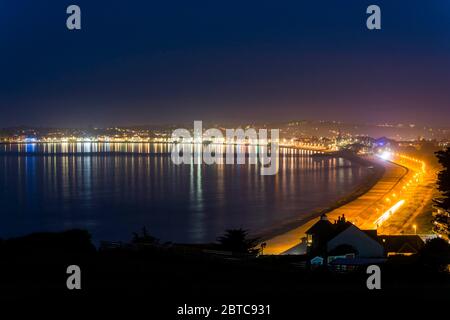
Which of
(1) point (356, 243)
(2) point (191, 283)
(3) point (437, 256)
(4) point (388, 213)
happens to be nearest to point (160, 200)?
(4) point (388, 213)

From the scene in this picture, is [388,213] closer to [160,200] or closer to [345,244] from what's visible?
[345,244]

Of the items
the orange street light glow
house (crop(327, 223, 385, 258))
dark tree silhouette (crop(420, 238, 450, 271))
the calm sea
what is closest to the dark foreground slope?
dark tree silhouette (crop(420, 238, 450, 271))

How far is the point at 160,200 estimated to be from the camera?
28438 mm

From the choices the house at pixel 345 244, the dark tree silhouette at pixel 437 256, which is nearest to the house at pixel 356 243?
the house at pixel 345 244

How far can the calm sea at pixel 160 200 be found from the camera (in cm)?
2120

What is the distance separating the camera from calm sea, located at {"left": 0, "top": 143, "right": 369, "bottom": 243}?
69.6 ft

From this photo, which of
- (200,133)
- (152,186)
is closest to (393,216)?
(152,186)

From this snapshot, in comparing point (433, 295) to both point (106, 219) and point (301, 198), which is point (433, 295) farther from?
point (301, 198)

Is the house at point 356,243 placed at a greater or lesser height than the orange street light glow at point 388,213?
greater

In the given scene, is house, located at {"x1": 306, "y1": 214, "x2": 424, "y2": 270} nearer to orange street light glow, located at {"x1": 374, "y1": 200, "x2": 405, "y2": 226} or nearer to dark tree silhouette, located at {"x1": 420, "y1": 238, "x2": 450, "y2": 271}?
dark tree silhouette, located at {"x1": 420, "y1": 238, "x2": 450, "y2": 271}

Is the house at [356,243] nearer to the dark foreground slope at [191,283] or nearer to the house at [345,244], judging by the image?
the house at [345,244]

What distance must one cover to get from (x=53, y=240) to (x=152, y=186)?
26.3m

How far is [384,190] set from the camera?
29750 millimetres

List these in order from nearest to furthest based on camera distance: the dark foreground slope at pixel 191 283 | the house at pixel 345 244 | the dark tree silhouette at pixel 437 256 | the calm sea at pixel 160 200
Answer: the dark foreground slope at pixel 191 283, the dark tree silhouette at pixel 437 256, the house at pixel 345 244, the calm sea at pixel 160 200
